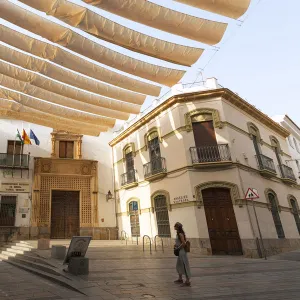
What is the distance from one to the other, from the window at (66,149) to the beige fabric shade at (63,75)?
8952 mm

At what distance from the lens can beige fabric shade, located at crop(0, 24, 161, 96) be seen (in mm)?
8258

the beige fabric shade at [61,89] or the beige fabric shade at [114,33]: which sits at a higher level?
the beige fabric shade at [61,89]

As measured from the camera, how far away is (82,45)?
854 centimetres

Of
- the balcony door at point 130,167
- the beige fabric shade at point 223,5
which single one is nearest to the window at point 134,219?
the balcony door at point 130,167

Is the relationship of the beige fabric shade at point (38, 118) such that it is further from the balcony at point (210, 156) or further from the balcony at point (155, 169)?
the balcony at point (210, 156)

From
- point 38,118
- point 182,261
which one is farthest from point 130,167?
point 182,261

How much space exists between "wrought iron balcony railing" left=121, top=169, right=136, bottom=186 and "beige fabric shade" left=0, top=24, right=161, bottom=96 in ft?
25.4

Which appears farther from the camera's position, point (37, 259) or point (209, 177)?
point (209, 177)

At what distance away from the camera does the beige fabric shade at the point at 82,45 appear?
742cm

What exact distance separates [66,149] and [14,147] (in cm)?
346

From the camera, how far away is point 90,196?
18.5 metres

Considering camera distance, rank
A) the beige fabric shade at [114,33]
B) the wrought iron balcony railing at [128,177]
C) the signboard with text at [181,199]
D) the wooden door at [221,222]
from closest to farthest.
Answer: the beige fabric shade at [114,33], the wooden door at [221,222], the signboard with text at [181,199], the wrought iron balcony railing at [128,177]


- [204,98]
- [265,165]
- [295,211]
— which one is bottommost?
[295,211]

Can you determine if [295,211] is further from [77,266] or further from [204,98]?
[77,266]
